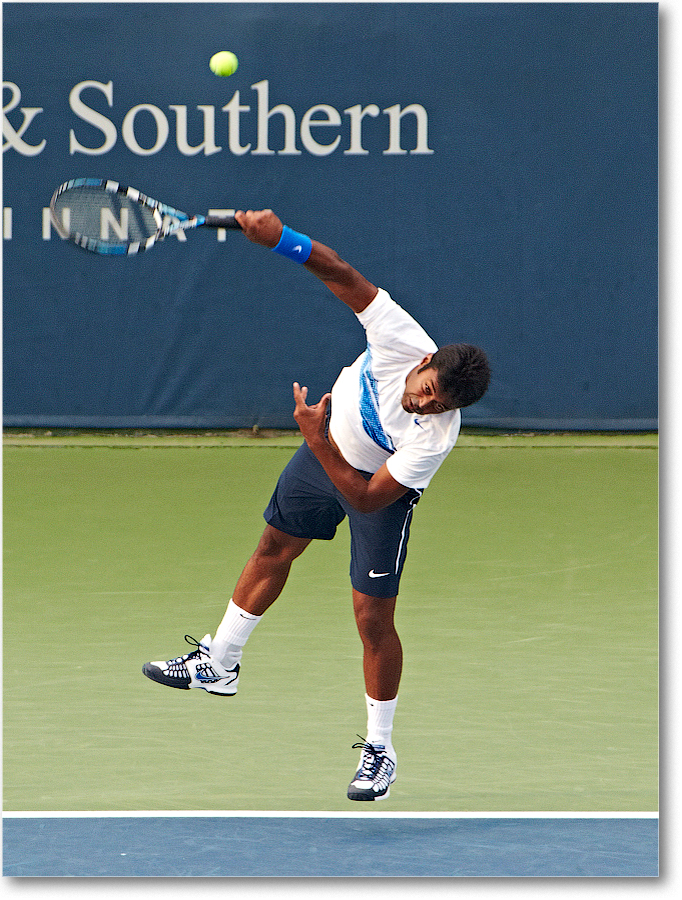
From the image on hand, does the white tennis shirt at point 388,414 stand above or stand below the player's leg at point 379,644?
above

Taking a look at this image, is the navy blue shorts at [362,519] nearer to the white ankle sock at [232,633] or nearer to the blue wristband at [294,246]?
the white ankle sock at [232,633]

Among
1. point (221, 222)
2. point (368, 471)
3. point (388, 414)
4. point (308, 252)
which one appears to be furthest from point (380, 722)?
point (221, 222)

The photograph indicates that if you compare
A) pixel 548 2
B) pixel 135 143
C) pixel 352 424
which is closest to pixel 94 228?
pixel 352 424

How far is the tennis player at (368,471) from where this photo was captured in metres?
3.09

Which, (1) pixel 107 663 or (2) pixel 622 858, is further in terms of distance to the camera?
(1) pixel 107 663

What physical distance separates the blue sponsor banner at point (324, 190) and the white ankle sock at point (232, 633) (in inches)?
209

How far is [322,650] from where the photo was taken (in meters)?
4.58

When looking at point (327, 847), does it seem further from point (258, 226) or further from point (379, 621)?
point (258, 226)

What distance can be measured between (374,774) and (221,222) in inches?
57.1

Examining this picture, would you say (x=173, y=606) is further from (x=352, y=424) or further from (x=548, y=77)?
(x=548, y=77)

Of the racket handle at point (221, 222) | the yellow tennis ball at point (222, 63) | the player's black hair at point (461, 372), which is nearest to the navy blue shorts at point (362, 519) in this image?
the player's black hair at point (461, 372)

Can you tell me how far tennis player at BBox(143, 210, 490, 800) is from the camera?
3.09 meters

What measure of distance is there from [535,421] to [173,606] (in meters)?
4.60

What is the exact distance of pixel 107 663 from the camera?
4438mm
